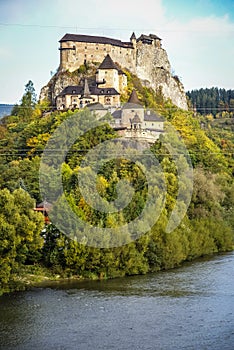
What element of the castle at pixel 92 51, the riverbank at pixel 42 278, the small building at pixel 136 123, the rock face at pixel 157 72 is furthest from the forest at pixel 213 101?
the riverbank at pixel 42 278

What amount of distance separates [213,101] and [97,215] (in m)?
68.5

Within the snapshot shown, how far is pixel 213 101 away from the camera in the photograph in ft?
305

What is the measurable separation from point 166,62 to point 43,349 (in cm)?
5081

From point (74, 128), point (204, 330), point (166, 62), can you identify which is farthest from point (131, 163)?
point (166, 62)

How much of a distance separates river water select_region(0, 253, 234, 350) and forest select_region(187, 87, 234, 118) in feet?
208

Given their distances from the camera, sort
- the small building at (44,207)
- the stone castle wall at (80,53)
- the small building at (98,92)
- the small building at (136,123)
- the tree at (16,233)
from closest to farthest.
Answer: the tree at (16,233) → the small building at (44,207) → the small building at (136,123) → the small building at (98,92) → the stone castle wall at (80,53)

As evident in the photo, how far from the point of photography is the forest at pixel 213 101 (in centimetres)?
8956

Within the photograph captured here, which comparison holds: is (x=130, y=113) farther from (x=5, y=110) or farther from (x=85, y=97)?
(x=5, y=110)

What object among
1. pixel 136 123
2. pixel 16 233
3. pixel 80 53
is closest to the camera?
pixel 16 233

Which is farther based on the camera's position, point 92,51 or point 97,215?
point 92,51

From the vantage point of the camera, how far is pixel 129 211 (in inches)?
1122

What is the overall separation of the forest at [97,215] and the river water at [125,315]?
104cm

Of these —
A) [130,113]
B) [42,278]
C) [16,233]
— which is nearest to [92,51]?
[130,113]

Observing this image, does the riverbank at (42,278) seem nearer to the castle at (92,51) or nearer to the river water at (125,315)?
the river water at (125,315)
